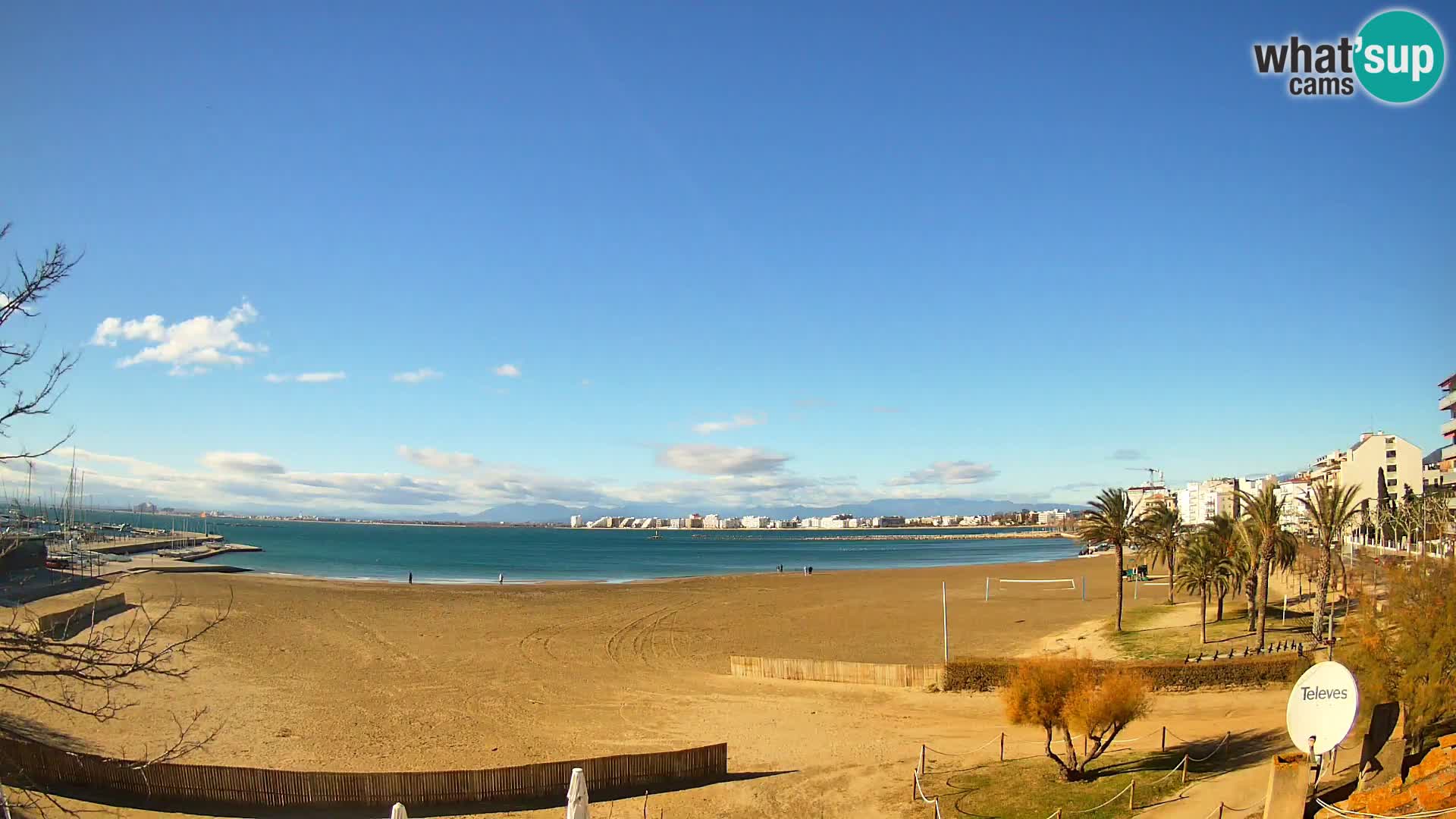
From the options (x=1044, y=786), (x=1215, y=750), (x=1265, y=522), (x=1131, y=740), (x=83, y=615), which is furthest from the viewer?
(x=83, y=615)

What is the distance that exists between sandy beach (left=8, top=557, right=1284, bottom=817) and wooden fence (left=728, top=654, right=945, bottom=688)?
0.56 metres

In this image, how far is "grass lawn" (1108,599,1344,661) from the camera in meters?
33.4

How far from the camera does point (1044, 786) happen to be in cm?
1873

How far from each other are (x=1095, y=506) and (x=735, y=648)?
19.3 meters

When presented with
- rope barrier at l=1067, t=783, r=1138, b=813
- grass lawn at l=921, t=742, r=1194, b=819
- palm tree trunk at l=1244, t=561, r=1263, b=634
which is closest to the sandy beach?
grass lawn at l=921, t=742, r=1194, b=819

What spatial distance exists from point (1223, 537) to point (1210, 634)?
624cm

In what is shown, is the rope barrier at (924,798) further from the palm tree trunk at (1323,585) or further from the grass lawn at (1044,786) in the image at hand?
the palm tree trunk at (1323,585)

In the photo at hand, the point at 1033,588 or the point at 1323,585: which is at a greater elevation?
the point at 1323,585

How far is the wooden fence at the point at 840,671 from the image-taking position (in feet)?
95.6

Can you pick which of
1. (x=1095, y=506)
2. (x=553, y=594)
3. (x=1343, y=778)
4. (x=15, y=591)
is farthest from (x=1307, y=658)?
(x=15, y=591)

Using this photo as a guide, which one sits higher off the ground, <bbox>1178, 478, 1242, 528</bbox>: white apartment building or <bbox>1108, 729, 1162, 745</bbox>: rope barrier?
<bbox>1178, 478, 1242, 528</bbox>: white apartment building

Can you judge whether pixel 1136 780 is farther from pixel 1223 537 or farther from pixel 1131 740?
pixel 1223 537

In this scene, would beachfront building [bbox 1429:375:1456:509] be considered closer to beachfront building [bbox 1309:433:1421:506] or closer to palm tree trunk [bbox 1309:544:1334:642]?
beachfront building [bbox 1309:433:1421:506]

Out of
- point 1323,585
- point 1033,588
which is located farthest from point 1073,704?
point 1033,588
